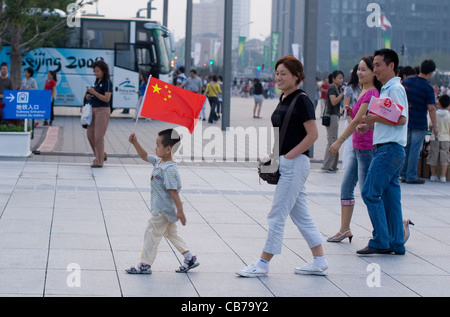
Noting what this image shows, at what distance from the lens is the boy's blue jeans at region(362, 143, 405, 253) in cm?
716

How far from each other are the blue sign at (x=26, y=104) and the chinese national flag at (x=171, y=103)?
30.3 feet

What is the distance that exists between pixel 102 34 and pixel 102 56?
2.93ft

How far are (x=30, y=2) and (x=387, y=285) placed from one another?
13455 millimetres

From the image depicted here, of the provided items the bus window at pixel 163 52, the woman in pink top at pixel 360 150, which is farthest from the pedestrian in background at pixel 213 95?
the woman in pink top at pixel 360 150

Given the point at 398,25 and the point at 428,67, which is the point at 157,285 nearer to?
the point at 428,67

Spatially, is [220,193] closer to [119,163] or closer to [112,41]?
[119,163]

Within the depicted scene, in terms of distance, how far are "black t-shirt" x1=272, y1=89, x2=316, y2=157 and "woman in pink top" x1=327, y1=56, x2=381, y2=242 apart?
1101mm

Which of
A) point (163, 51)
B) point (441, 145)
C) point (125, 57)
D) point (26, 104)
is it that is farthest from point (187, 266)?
point (163, 51)

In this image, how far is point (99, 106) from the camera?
43.5 ft

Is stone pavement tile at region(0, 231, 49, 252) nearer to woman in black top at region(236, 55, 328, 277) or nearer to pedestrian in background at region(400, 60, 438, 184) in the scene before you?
woman in black top at region(236, 55, 328, 277)

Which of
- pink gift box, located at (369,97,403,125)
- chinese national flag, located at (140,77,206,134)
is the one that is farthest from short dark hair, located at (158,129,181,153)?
pink gift box, located at (369,97,403,125)

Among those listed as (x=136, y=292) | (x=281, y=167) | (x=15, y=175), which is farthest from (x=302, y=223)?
(x=15, y=175)

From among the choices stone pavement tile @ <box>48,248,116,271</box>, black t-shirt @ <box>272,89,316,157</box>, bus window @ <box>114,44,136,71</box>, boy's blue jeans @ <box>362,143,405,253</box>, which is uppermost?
bus window @ <box>114,44,136,71</box>

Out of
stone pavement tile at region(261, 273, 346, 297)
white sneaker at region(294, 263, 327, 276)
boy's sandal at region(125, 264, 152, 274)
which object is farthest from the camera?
white sneaker at region(294, 263, 327, 276)
